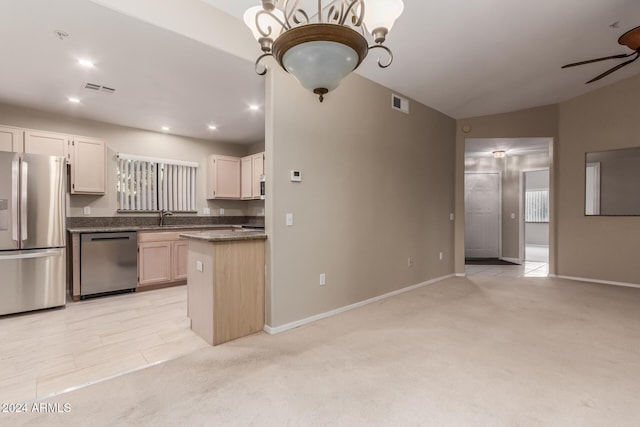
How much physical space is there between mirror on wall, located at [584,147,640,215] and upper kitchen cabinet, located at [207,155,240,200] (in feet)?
20.0

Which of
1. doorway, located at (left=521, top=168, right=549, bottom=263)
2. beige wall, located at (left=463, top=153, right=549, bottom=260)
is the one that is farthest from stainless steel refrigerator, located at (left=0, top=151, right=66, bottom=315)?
doorway, located at (left=521, top=168, right=549, bottom=263)

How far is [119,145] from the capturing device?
4.73 metres

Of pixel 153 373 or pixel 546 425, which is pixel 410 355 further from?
pixel 153 373

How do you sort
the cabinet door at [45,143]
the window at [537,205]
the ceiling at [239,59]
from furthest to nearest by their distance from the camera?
the window at [537,205], the cabinet door at [45,143], the ceiling at [239,59]

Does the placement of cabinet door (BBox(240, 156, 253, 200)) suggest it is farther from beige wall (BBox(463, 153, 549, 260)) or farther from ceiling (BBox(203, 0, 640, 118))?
beige wall (BBox(463, 153, 549, 260))

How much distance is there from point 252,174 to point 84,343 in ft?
11.6

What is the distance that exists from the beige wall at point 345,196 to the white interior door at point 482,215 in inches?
134

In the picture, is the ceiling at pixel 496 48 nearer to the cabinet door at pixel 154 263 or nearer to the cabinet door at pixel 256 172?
the cabinet door at pixel 256 172

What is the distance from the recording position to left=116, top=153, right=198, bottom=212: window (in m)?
4.79

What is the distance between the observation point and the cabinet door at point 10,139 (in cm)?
370

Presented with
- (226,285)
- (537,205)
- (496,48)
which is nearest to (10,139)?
(226,285)

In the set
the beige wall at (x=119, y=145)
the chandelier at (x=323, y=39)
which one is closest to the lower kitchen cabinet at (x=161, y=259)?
the beige wall at (x=119, y=145)

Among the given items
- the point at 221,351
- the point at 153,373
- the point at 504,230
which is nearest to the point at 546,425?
the point at 221,351

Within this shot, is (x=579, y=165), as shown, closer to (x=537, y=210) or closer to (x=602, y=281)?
(x=602, y=281)
